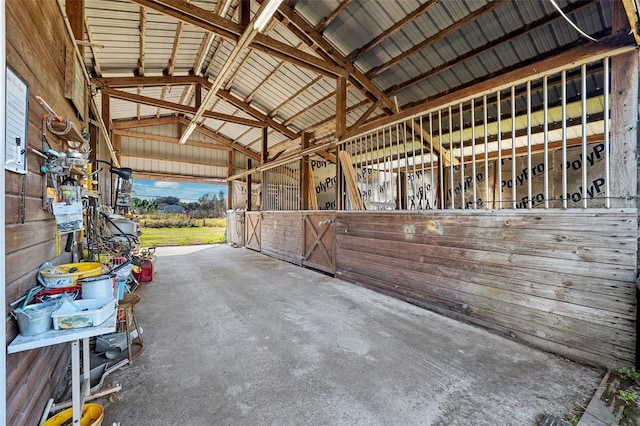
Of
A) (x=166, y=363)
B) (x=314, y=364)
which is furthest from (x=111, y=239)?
(x=314, y=364)

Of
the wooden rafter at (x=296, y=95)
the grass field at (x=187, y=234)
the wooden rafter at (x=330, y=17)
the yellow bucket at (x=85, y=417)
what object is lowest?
the yellow bucket at (x=85, y=417)

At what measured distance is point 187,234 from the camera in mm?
12359

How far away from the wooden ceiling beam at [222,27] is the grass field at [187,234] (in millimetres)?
7721

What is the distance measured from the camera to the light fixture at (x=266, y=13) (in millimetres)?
2988

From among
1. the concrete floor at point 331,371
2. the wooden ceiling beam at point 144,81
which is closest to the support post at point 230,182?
the wooden ceiling beam at point 144,81

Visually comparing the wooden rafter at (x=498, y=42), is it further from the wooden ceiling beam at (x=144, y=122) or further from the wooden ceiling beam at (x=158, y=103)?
the wooden ceiling beam at (x=144, y=122)

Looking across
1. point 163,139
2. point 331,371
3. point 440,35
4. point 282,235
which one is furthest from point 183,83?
point 331,371

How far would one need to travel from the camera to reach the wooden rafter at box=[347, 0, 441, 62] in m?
4.03

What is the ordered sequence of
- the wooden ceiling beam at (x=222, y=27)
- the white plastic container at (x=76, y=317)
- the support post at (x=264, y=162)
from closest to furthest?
the white plastic container at (x=76, y=317) < the wooden ceiling beam at (x=222, y=27) < the support post at (x=264, y=162)

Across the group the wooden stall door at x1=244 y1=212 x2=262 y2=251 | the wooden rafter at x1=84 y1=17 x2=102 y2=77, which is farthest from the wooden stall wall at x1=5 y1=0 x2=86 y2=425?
the wooden stall door at x1=244 y1=212 x2=262 y2=251

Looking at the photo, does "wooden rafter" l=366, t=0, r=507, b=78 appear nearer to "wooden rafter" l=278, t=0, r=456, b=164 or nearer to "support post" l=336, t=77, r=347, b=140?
"wooden rafter" l=278, t=0, r=456, b=164

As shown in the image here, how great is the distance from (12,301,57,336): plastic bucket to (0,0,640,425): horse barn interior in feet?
0.19

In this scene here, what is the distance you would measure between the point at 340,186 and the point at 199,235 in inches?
376

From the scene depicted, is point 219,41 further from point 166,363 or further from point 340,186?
point 166,363
